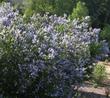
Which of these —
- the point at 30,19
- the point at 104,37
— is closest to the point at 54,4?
the point at 104,37

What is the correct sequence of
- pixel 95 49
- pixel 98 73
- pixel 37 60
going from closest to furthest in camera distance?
1. pixel 37 60
2. pixel 95 49
3. pixel 98 73

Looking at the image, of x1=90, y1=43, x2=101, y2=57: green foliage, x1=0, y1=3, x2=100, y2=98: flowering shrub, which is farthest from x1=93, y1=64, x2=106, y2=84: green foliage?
x1=0, y1=3, x2=100, y2=98: flowering shrub

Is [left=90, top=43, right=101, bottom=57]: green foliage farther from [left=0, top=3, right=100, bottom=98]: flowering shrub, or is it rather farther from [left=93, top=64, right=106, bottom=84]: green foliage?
[left=93, top=64, right=106, bottom=84]: green foliage

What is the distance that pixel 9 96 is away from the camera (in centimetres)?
816

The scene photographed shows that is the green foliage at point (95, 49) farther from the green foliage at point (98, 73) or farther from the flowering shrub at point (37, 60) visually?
the green foliage at point (98, 73)

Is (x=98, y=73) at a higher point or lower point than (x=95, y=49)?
Answer: lower

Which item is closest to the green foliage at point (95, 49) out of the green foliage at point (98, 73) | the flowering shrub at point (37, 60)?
the flowering shrub at point (37, 60)

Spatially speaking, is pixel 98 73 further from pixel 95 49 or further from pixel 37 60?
pixel 37 60

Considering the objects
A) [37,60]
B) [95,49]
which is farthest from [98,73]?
[37,60]

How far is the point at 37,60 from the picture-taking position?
787 cm

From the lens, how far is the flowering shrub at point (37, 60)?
26.0 ft

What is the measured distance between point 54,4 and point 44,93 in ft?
74.5

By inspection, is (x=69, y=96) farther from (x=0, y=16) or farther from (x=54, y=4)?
(x=54, y=4)

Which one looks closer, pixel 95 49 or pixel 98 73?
pixel 95 49
